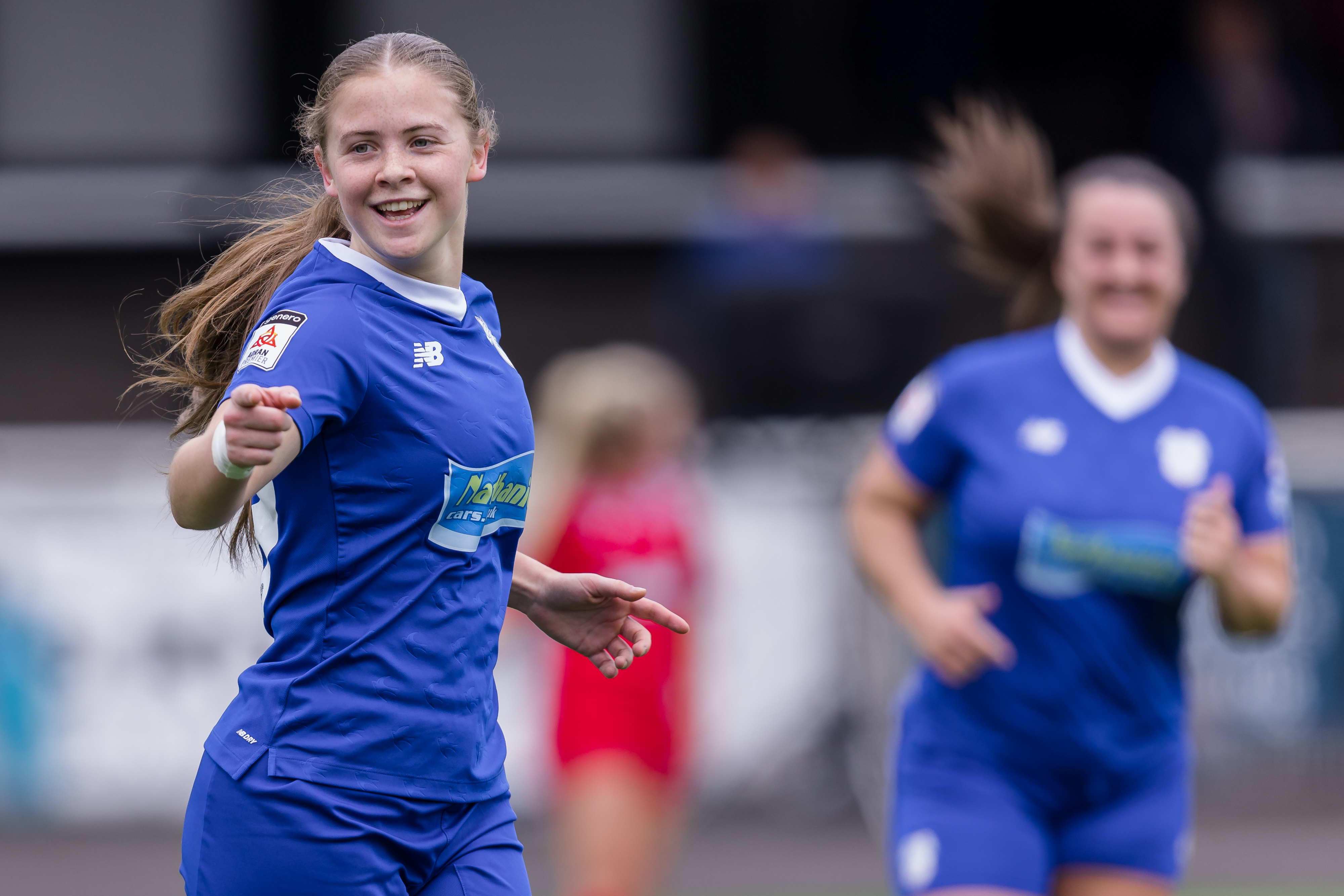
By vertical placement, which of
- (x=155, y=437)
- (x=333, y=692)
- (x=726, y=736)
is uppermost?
(x=333, y=692)

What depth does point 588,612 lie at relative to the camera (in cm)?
300

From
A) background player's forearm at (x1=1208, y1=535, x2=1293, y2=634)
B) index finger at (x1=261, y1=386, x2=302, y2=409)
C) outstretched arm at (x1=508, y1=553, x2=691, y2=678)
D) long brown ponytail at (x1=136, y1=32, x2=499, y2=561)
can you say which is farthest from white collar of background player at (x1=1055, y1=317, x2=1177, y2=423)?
index finger at (x1=261, y1=386, x2=302, y2=409)

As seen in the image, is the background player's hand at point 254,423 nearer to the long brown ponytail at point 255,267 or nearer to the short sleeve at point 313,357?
the short sleeve at point 313,357

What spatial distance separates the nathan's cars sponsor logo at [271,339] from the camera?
2.51 meters

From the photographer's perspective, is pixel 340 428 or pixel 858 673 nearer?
pixel 340 428

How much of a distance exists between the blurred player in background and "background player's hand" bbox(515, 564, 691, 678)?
2908 mm

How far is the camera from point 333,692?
2643 mm

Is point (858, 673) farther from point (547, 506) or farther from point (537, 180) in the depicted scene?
point (537, 180)

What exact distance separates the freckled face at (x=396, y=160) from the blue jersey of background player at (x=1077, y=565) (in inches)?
73.8

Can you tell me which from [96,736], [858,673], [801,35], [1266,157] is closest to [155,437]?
[96,736]

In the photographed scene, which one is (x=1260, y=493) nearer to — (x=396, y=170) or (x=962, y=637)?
(x=962, y=637)

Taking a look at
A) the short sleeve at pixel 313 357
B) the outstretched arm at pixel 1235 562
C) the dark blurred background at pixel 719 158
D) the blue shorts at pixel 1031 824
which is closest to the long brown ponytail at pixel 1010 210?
the outstretched arm at pixel 1235 562

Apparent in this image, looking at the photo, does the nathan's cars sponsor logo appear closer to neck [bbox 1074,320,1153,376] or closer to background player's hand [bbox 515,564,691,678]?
background player's hand [bbox 515,564,691,678]

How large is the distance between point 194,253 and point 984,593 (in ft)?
26.9
